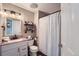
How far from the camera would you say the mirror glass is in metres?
1.58

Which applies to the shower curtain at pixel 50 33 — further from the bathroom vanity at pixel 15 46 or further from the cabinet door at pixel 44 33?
the bathroom vanity at pixel 15 46

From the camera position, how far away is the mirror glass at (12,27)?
1.58 metres

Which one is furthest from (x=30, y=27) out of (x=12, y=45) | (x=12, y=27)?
(x=12, y=45)

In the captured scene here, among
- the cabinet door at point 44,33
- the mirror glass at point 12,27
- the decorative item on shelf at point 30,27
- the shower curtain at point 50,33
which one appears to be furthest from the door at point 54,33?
the mirror glass at point 12,27

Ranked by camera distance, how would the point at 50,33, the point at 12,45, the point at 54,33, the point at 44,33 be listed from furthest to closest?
→ the point at 44,33 → the point at 50,33 → the point at 54,33 → the point at 12,45

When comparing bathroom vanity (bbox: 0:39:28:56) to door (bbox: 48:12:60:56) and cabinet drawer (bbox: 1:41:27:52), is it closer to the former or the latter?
cabinet drawer (bbox: 1:41:27:52)

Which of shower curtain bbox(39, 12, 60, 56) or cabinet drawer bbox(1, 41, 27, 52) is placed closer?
cabinet drawer bbox(1, 41, 27, 52)

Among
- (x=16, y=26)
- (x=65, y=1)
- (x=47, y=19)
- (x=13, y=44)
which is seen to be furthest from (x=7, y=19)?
(x=65, y=1)

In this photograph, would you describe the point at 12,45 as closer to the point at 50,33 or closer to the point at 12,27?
the point at 12,27

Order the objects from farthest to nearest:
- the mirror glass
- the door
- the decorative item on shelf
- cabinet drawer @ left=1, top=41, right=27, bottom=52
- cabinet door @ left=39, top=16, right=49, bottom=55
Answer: cabinet door @ left=39, top=16, right=49, bottom=55
the door
cabinet drawer @ left=1, top=41, right=27, bottom=52
the decorative item on shelf
the mirror glass

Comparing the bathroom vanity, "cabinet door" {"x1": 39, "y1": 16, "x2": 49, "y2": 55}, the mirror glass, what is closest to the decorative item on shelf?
the mirror glass

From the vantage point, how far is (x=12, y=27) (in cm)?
154

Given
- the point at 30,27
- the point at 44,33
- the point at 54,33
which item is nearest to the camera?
the point at 30,27

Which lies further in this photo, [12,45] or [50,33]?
[50,33]
